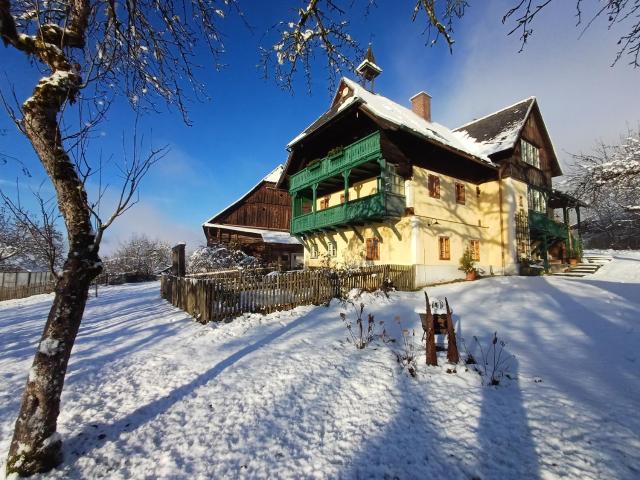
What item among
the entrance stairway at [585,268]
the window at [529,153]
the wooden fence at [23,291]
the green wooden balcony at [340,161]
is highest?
the window at [529,153]

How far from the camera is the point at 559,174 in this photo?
23.0 metres

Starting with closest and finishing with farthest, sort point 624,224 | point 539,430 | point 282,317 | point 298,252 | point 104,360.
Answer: point 539,430 < point 104,360 < point 282,317 < point 298,252 < point 624,224

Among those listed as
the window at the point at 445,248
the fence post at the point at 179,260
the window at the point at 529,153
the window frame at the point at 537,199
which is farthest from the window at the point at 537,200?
the fence post at the point at 179,260

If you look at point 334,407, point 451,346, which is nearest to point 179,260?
point 334,407

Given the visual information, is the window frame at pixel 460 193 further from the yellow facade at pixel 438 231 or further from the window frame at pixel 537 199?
the window frame at pixel 537 199

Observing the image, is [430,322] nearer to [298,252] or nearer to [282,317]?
[282,317]

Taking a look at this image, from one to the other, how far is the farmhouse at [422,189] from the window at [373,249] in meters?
0.06

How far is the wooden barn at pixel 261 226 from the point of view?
87.9 feet

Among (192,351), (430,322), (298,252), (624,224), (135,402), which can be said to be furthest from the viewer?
(624,224)

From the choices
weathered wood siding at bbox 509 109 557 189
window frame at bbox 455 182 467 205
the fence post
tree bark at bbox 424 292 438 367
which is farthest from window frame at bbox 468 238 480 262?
the fence post

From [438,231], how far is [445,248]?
1.06 m

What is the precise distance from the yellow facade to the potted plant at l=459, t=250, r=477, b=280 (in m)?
0.30

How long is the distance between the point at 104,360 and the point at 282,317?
4.31 m

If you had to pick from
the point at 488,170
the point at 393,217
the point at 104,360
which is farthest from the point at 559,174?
the point at 104,360
